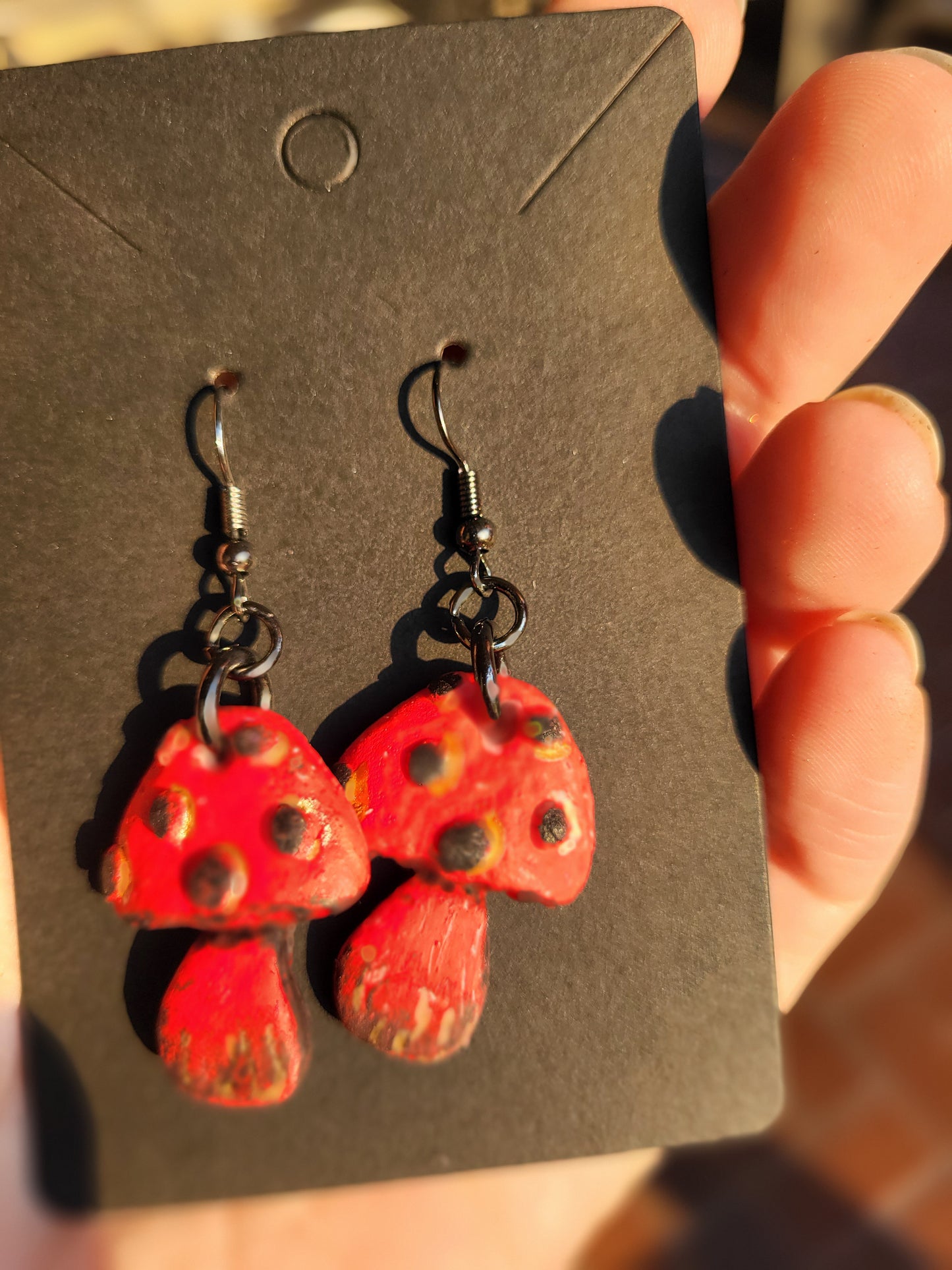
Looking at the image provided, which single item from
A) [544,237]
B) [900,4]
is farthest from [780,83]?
[544,237]

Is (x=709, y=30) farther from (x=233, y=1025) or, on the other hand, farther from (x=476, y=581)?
(x=233, y=1025)

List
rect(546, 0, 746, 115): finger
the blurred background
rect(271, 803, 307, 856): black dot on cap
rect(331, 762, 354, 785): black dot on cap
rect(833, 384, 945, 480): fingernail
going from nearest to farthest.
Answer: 1. rect(271, 803, 307, 856): black dot on cap
2. rect(331, 762, 354, 785): black dot on cap
3. rect(833, 384, 945, 480): fingernail
4. rect(546, 0, 746, 115): finger
5. the blurred background

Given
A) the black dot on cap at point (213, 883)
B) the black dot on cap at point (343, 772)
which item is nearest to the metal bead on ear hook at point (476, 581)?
the black dot on cap at point (343, 772)

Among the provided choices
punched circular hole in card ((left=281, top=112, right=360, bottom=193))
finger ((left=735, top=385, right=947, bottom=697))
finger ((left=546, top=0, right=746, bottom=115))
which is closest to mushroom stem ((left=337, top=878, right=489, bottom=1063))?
finger ((left=735, top=385, right=947, bottom=697))

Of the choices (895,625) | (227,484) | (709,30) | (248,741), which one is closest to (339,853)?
(248,741)

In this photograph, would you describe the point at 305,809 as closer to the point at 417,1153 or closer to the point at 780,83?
the point at 417,1153

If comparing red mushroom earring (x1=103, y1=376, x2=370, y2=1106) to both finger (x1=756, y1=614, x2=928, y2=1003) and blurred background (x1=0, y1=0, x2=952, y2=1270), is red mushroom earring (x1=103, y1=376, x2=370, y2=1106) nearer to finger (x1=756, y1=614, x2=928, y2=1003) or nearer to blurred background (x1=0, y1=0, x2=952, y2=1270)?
finger (x1=756, y1=614, x2=928, y2=1003)
